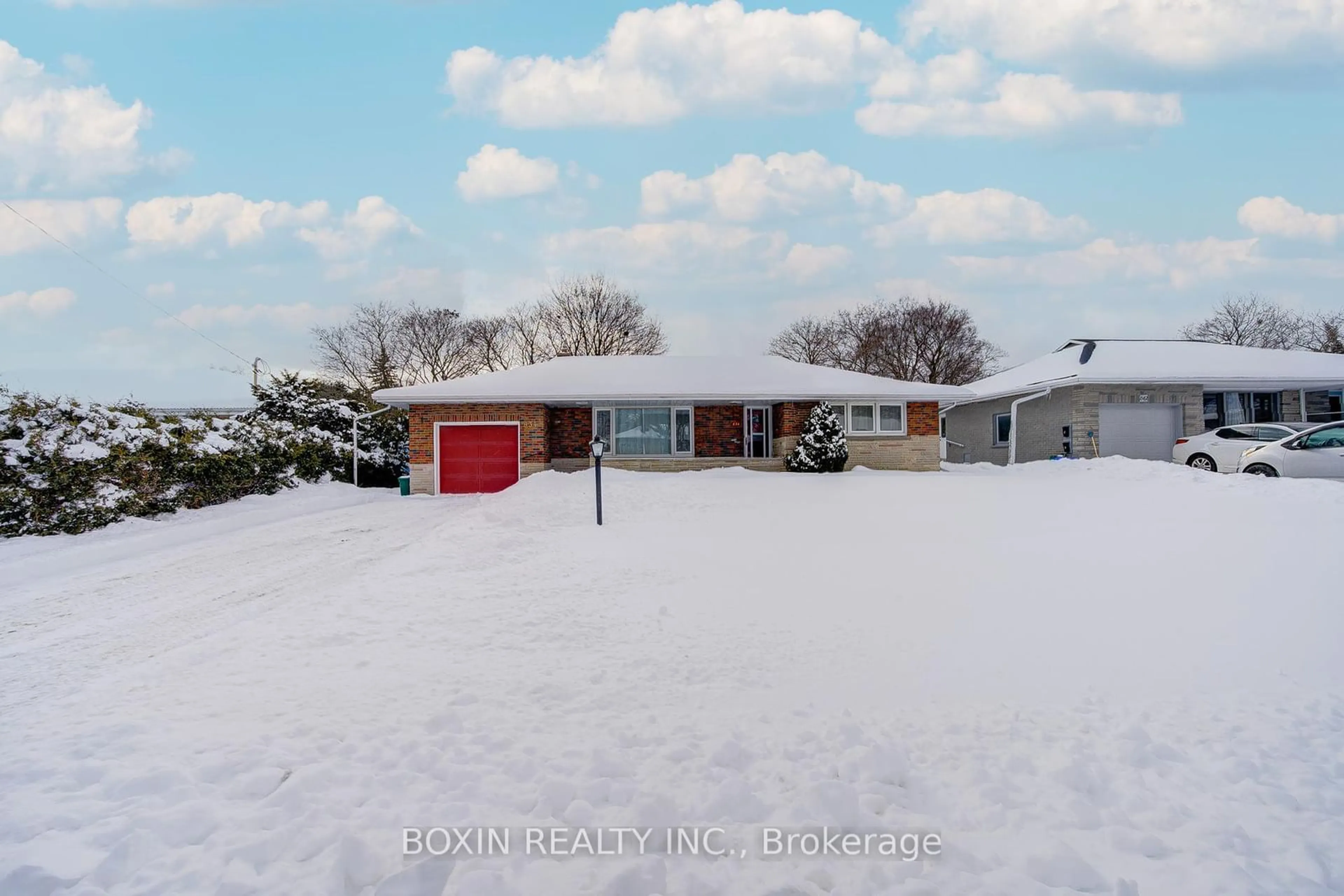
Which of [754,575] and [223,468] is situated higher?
[223,468]

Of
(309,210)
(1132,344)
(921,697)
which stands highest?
(309,210)

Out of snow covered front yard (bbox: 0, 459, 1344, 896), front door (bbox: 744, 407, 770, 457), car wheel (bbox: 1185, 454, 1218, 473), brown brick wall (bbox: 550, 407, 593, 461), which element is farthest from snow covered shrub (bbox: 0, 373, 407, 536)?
car wheel (bbox: 1185, 454, 1218, 473)

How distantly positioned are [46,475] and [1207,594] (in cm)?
1542

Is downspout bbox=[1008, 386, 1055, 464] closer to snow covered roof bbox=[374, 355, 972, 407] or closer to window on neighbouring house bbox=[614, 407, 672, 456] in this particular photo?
snow covered roof bbox=[374, 355, 972, 407]

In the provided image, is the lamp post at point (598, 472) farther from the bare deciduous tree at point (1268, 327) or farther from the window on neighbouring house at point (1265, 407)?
the bare deciduous tree at point (1268, 327)

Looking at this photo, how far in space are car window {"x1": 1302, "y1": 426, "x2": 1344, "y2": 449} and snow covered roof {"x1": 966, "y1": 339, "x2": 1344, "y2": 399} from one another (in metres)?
5.58

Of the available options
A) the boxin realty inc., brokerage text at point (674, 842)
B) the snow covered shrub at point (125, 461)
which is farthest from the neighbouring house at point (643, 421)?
the boxin realty inc., brokerage text at point (674, 842)

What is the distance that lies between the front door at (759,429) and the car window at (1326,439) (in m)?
11.7

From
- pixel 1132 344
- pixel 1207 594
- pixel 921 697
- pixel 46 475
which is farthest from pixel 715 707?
pixel 1132 344

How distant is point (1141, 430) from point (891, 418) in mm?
8182

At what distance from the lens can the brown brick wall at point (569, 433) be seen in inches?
693

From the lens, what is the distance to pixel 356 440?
18281 mm

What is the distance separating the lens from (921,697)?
395 cm

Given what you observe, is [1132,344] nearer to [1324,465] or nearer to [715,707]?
[1324,465]
